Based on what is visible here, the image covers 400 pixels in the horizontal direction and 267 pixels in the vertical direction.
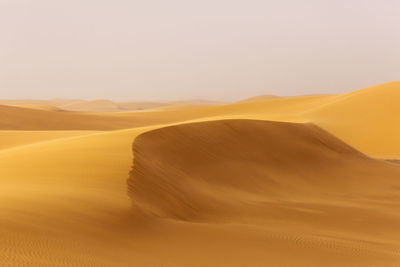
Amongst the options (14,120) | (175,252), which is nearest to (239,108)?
(14,120)

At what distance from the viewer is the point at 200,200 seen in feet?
27.8

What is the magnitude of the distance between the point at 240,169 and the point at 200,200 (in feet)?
13.0

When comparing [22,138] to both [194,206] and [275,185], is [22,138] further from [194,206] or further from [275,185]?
[194,206]

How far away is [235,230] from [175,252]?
55.2 inches

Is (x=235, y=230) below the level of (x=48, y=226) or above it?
below

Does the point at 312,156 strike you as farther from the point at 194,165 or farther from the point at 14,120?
the point at 14,120

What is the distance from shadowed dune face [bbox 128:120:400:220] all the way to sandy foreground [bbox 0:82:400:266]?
4 centimetres

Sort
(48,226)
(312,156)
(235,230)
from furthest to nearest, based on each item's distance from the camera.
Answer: (312,156) < (235,230) < (48,226)

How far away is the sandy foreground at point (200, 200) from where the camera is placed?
5.20 metres

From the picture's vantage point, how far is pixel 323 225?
322 inches

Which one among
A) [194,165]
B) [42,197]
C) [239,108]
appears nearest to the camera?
[42,197]

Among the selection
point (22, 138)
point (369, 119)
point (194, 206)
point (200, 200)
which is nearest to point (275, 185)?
point (200, 200)

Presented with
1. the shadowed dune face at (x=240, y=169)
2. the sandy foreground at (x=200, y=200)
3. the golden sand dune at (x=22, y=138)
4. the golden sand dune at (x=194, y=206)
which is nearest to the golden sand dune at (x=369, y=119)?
the shadowed dune face at (x=240, y=169)

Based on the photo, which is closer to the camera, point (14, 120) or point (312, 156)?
point (312, 156)
